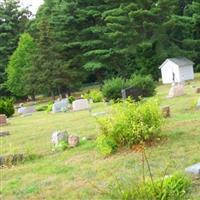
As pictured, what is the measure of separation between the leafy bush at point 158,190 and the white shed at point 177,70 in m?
37.9

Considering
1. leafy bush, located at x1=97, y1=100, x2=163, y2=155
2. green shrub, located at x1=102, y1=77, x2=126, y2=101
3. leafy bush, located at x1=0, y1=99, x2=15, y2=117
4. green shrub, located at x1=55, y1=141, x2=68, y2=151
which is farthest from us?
leafy bush, located at x1=0, y1=99, x2=15, y2=117

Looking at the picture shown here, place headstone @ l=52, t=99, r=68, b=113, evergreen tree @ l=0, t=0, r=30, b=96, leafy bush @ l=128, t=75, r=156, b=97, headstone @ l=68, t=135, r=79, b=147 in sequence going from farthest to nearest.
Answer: evergreen tree @ l=0, t=0, r=30, b=96 → leafy bush @ l=128, t=75, r=156, b=97 → headstone @ l=52, t=99, r=68, b=113 → headstone @ l=68, t=135, r=79, b=147

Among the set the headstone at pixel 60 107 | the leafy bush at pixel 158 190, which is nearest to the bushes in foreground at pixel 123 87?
the headstone at pixel 60 107

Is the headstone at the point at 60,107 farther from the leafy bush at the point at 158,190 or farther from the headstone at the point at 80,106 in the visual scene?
the leafy bush at the point at 158,190

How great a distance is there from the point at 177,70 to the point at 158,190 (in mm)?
38999

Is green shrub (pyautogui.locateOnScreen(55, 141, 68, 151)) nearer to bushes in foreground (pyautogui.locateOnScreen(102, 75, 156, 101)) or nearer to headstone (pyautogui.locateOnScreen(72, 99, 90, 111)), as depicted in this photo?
headstone (pyautogui.locateOnScreen(72, 99, 90, 111))

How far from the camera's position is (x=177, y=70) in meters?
43.3

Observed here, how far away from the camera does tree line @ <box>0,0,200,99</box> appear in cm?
4309

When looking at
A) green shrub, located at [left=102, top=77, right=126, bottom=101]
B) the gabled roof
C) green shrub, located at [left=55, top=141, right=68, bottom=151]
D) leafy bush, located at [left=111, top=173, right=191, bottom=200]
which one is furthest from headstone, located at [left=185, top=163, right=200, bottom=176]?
the gabled roof

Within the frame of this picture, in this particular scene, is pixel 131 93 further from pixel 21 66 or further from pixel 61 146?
pixel 21 66

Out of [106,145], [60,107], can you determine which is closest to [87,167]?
[106,145]

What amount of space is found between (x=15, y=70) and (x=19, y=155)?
3883 centimetres

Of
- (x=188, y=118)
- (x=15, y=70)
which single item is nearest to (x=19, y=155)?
(x=188, y=118)

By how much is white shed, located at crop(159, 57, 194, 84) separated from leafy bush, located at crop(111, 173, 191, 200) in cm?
3789
